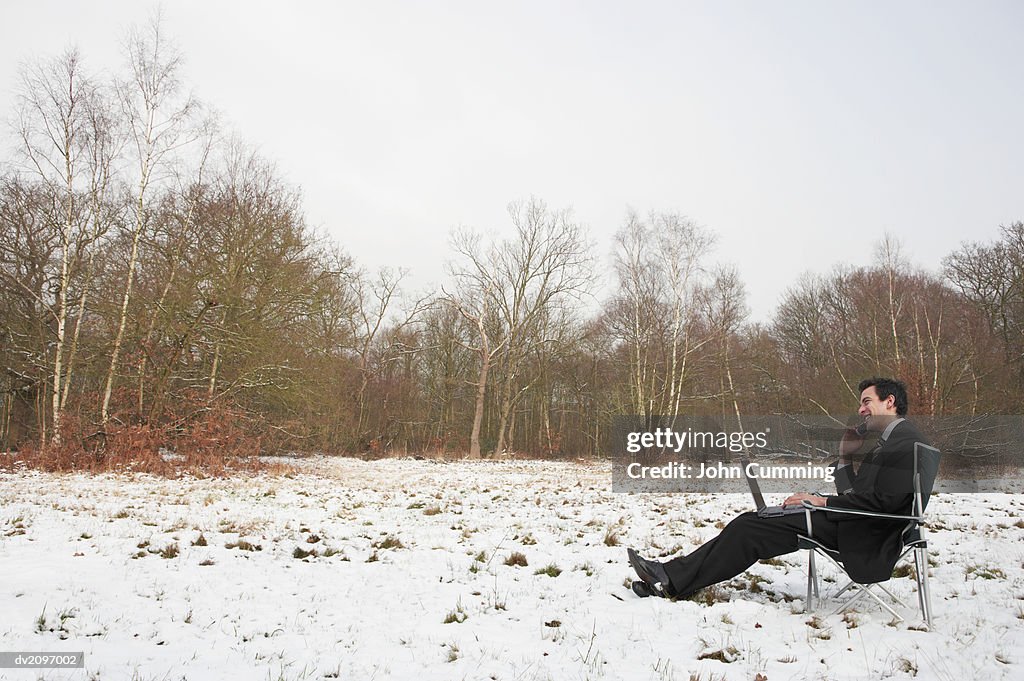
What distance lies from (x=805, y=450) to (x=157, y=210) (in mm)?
19546

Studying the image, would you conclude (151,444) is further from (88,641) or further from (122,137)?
(88,641)

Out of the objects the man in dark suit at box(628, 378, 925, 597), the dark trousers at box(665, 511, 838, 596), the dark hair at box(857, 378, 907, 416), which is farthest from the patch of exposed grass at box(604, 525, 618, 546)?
the dark hair at box(857, 378, 907, 416)

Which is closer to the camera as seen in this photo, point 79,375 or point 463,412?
point 79,375

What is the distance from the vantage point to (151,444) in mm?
12719

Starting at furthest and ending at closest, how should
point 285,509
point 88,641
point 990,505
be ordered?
point 990,505 → point 285,509 → point 88,641

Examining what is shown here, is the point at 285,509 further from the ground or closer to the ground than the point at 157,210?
closer to the ground

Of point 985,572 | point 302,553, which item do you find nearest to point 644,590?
point 985,572

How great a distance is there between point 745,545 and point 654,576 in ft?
2.17

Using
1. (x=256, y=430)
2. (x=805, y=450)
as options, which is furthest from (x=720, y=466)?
(x=256, y=430)

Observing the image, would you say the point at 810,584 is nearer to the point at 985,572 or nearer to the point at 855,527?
the point at 855,527

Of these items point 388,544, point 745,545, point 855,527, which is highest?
point 855,527

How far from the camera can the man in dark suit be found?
3666mm

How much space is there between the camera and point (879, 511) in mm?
3695

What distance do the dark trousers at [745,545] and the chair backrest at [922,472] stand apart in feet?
1.60
